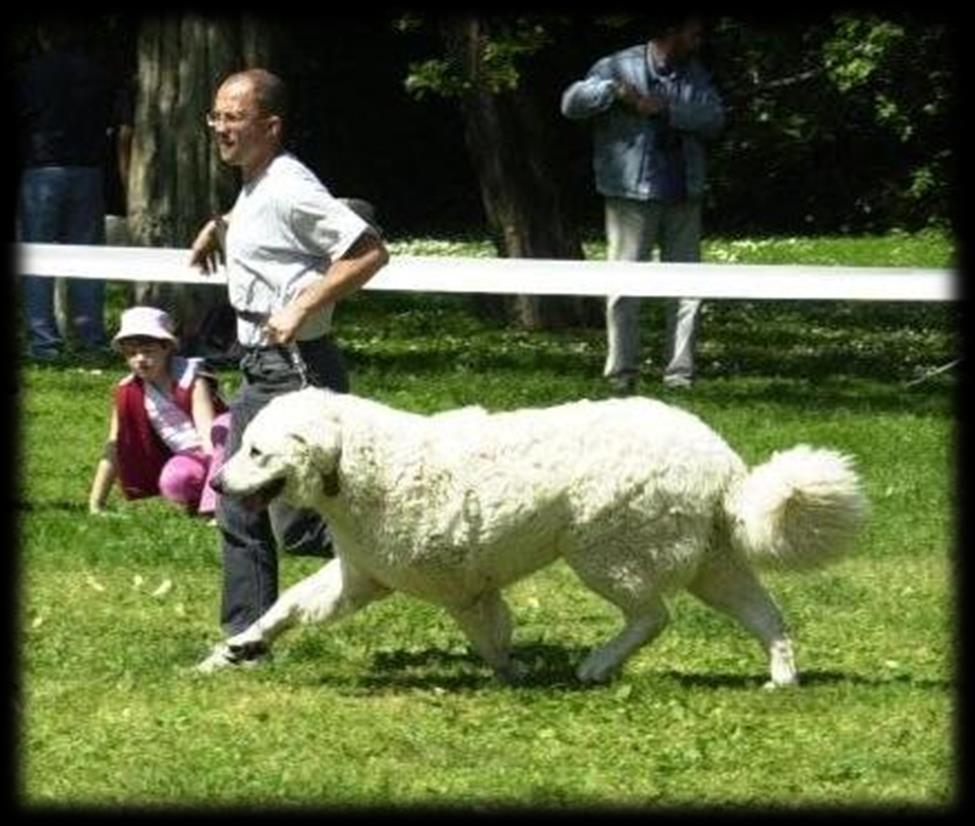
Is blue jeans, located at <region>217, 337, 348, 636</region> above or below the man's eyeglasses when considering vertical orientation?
below

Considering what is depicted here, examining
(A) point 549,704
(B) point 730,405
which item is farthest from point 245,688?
(B) point 730,405

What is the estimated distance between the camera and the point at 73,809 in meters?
7.84

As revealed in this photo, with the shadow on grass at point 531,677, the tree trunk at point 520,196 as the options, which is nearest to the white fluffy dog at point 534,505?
the shadow on grass at point 531,677

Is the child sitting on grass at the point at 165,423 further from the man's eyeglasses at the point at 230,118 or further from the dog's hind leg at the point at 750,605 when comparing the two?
the dog's hind leg at the point at 750,605

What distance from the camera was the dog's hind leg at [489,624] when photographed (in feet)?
31.7

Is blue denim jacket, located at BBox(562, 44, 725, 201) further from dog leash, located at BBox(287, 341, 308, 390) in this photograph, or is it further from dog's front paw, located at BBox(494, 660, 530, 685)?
dog's front paw, located at BBox(494, 660, 530, 685)

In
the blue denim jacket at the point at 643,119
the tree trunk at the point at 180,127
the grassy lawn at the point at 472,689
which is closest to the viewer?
the grassy lawn at the point at 472,689

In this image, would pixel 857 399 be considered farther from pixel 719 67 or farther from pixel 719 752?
pixel 719 67

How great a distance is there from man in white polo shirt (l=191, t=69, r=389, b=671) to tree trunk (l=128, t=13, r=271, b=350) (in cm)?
1000

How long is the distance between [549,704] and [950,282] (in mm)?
8155

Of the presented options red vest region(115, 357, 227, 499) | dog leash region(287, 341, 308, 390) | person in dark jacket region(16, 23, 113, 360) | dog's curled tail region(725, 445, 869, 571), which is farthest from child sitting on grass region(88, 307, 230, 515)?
person in dark jacket region(16, 23, 113, 360)

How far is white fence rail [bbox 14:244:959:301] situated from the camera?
16750 mm

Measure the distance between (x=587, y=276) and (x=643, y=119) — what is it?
1034 millimetres

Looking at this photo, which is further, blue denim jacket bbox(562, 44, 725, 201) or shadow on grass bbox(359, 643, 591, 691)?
blue denim jacket bbox(562, 44, 725, 201)
